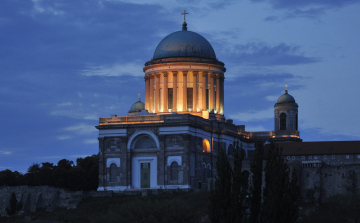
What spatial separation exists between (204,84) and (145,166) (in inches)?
557

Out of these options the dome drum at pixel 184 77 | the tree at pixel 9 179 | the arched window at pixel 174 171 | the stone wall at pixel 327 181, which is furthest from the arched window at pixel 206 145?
the tree at pixel 9 179

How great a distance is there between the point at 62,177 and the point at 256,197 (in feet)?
150

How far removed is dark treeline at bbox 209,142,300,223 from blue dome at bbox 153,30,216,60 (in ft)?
106

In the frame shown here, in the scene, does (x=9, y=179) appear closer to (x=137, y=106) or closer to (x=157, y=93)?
(x=137, y=106)

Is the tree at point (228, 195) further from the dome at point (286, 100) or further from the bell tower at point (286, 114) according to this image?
the dome at point (286, 100)

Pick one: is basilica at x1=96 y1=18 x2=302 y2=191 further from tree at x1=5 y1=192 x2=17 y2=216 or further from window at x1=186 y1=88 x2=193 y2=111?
tree at x1=5 y1=192 x2=17 y2=216

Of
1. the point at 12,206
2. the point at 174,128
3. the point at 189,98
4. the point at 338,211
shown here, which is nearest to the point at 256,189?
the point at 338,211

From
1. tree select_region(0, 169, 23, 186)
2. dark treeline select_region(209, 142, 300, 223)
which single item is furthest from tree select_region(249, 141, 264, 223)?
tree select_region(0, 169, 23, 186)

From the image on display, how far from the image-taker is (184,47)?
116m

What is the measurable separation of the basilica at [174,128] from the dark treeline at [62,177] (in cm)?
1462

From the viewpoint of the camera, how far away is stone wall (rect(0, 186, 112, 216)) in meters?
105

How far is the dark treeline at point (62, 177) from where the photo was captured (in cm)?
12269

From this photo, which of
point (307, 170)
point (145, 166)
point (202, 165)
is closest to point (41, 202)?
point (145, 166)

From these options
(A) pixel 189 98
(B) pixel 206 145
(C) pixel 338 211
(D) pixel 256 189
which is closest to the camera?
(D) pixel 256 189
